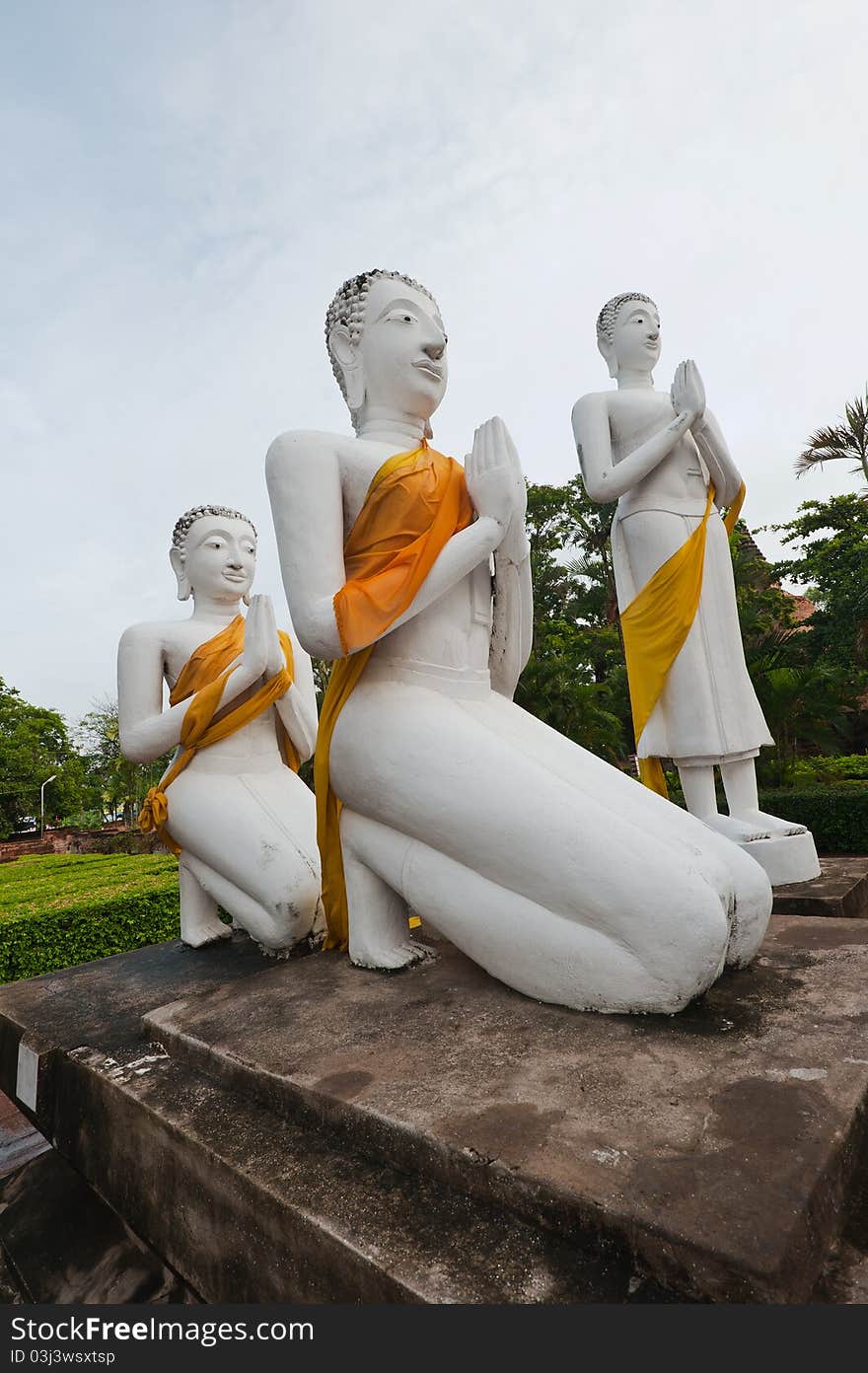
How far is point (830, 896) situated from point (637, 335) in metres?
2.99

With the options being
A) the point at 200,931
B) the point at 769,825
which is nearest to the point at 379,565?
the point at 200,931

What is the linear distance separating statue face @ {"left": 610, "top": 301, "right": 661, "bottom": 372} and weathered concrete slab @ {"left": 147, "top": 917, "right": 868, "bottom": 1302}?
3131 mm

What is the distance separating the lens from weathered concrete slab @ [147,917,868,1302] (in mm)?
1107

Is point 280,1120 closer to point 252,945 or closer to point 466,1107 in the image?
point 466,1107

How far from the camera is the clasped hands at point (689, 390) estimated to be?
3.70m

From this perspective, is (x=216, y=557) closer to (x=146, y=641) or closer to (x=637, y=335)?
(x=146, y=641)

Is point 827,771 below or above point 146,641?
below

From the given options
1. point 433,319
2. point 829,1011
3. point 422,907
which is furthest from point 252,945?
point 433,319

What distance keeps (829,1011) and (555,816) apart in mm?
767

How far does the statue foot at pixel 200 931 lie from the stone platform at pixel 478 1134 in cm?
96

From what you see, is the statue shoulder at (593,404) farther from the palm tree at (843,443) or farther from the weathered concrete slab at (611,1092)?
the palm tree at (843,443)

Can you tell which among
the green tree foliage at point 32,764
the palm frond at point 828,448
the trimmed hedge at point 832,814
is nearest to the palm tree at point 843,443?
the palm frond at point 828,448

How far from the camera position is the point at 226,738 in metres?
3.18

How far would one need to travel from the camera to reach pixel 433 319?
2660mm
